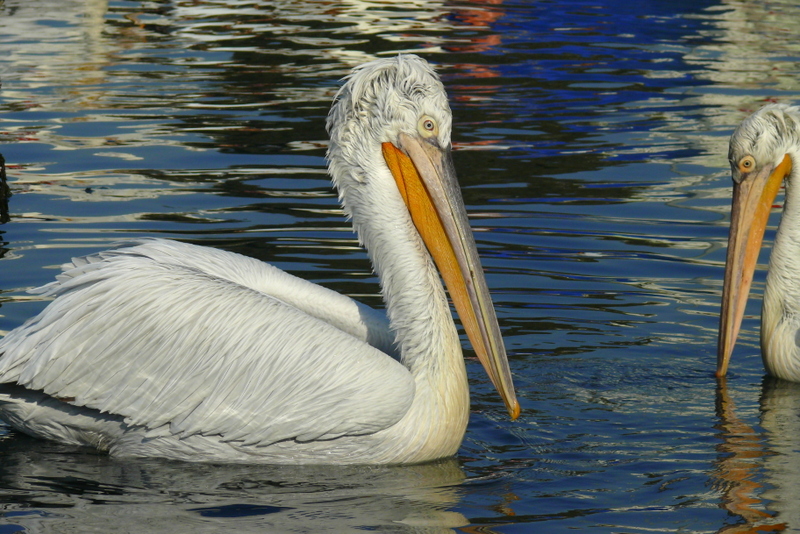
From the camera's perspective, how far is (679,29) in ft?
52.6

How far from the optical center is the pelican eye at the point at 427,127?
4.30 metres

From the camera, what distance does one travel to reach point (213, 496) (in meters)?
3.95

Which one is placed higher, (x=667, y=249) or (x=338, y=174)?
(x=338, y=174)

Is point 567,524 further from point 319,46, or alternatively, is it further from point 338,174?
point 319,46

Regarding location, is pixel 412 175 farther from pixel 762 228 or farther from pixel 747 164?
pixel 762 228

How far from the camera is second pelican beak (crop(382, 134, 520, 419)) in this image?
4.28 metres

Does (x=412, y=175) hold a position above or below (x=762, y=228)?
above

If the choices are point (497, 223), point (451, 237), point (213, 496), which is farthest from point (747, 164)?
point (213, 496)

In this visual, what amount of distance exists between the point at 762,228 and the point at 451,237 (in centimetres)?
192

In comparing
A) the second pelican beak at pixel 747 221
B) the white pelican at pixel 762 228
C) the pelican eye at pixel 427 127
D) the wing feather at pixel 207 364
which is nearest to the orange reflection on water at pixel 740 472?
the white pelican at pixel 762 228

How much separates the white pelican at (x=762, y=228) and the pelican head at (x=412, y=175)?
4.89 feet

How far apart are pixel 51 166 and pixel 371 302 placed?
3.67 m

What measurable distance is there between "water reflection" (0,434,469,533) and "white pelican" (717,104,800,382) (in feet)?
5.80

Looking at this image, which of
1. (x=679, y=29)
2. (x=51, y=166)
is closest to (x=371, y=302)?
(x=51, y=166)
